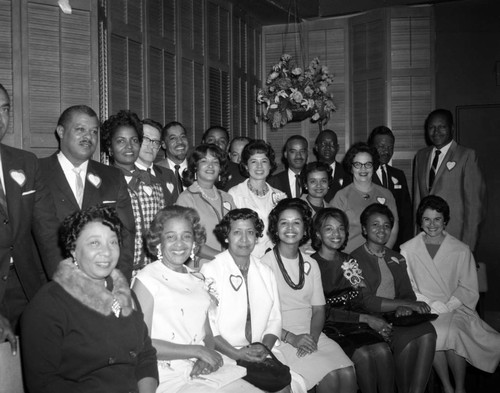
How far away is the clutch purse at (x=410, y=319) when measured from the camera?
4.20 m

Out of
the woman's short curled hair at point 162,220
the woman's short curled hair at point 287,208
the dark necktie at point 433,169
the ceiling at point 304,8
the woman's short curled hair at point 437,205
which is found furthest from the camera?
the ceiling at point 304,8

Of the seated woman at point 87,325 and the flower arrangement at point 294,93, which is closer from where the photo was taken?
the seated woman at point 87,325

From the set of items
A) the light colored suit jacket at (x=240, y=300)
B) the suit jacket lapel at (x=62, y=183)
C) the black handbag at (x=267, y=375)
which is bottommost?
the black handbag at (x=267, y=375)

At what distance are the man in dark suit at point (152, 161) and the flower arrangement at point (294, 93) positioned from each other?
72.6 inches

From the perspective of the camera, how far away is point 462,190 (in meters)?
5.54

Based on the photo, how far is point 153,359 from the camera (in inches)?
108

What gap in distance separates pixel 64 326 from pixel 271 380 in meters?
1.24

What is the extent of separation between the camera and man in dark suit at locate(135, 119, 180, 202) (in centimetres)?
425

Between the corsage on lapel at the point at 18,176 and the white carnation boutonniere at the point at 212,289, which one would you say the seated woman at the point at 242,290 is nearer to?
the white carnation boutonniere at the point at 212,289

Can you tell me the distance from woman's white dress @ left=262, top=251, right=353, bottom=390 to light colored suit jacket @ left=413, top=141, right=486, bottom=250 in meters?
2.07

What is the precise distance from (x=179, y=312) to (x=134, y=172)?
1.26 metres

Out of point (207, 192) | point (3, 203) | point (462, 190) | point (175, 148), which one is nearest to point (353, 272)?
point (207, 192)

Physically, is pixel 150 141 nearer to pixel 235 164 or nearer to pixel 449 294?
pixel 235 164

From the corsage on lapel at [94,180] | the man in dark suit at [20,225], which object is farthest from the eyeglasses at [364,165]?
the man in dark suit at [20,225]
